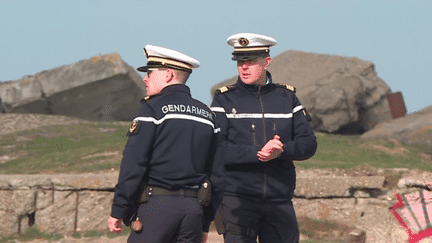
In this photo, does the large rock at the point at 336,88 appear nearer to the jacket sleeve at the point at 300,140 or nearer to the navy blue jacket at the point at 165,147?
the jacket sleeve at the point at 300,140

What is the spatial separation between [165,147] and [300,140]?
1.18 metres

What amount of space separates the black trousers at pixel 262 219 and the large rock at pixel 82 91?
11995 mm

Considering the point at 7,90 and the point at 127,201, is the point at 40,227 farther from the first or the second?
the point at 7,90

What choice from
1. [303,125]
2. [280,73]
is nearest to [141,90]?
[280,73]

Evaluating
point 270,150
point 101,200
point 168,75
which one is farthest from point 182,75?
point 101,200

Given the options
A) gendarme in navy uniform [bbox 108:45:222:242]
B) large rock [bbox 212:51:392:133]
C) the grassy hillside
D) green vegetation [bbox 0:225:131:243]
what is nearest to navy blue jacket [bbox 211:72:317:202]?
gendarme in navy uniform [bbox 108:45:222:242]

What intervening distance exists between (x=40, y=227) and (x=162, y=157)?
17.7 feet

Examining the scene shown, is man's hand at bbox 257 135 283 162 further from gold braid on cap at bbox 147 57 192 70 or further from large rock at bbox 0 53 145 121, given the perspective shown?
large rock at bbox 0 53 145 121

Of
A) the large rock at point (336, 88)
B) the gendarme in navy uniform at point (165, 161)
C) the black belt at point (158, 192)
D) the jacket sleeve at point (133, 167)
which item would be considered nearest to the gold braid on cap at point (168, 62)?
the gendarme in navy uniform at point (165, 161)

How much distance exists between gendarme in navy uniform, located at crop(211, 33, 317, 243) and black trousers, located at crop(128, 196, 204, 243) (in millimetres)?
647

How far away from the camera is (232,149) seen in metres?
3.92

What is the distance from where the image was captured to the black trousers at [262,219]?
393 centimetres

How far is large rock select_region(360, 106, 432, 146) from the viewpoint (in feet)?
46.7

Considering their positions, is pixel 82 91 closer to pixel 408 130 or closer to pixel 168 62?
pixel 408 130
